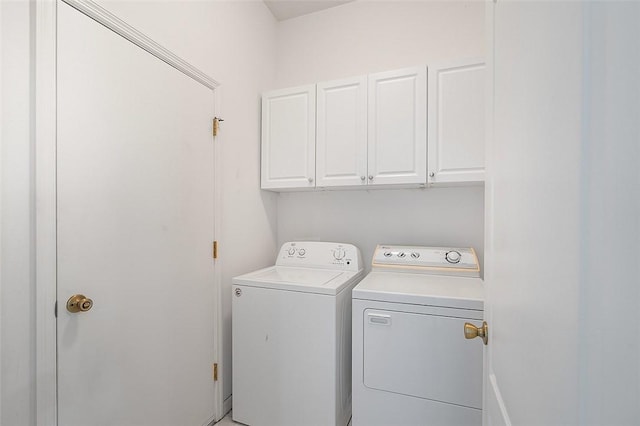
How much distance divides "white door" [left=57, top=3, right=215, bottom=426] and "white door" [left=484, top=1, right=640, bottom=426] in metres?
1.42

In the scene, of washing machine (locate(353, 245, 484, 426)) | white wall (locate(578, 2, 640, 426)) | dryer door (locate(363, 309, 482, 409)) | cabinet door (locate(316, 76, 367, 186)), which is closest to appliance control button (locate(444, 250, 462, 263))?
washing machine (locate(353, 245, 484, 426))

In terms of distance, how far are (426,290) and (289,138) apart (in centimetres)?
147

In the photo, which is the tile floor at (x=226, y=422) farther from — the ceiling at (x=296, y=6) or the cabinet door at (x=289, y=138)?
the ceiling at (x=296, y=6)

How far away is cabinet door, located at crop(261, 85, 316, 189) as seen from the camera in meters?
2.12

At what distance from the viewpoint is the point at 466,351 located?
133cm

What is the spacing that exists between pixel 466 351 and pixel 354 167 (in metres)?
1.29

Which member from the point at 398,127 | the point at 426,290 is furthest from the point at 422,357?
the point at 398,127

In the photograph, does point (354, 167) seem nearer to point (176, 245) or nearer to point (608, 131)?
point (176, 245)

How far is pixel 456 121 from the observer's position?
175 centimetres

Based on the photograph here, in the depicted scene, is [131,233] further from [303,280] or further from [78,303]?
[303,280]

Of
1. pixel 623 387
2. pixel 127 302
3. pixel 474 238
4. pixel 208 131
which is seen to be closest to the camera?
pixel 623 387

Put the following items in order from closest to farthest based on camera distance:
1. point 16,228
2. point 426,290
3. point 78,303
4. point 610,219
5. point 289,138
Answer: point 610,219 < point 16,228 < point 78,303 < point 426,290 < point 289,138

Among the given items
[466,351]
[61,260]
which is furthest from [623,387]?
[61,260]

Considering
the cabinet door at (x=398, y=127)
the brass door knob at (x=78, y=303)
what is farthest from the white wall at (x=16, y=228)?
the cabinet door at (x=398, y=127)
